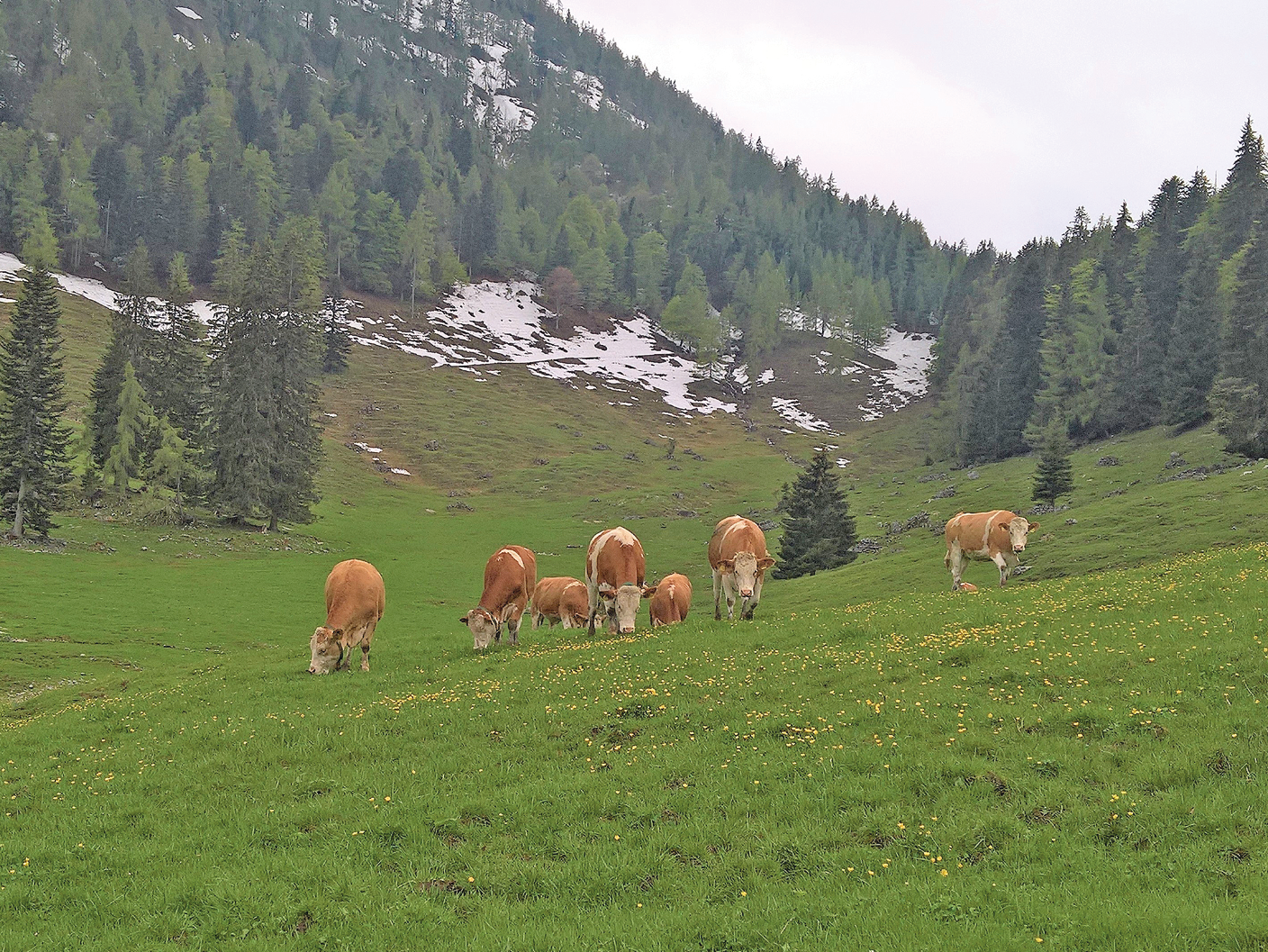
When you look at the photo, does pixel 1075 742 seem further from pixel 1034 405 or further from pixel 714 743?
pixel 1034 405

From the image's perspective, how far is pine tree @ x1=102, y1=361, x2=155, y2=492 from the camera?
6588 cm

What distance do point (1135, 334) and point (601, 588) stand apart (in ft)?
310

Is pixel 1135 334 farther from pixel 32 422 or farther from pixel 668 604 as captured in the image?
pixel 32 422

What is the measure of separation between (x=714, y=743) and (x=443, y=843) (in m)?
4.84

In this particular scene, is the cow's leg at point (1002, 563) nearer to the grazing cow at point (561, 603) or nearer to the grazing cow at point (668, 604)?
the grazing cow at point (668, 604)

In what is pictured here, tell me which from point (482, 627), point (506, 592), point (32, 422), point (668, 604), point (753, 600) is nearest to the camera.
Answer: point (482, 627)

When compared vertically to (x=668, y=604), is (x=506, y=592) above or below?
above

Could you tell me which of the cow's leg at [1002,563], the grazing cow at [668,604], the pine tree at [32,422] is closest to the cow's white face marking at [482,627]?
the grazing cow at [668,604]

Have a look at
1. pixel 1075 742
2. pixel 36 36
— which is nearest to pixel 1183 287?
pixel 1075 742

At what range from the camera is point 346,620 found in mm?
23109

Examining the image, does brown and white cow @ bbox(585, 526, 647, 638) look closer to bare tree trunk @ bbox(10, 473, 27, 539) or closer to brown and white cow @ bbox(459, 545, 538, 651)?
brown and white cow @ bbox(459, 545, 538, 651)

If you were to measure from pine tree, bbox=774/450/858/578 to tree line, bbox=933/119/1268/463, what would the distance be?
1830 centimetres

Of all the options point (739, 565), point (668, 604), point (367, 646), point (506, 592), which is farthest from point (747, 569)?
point (367, 646)

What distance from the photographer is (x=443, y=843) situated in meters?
10.9
